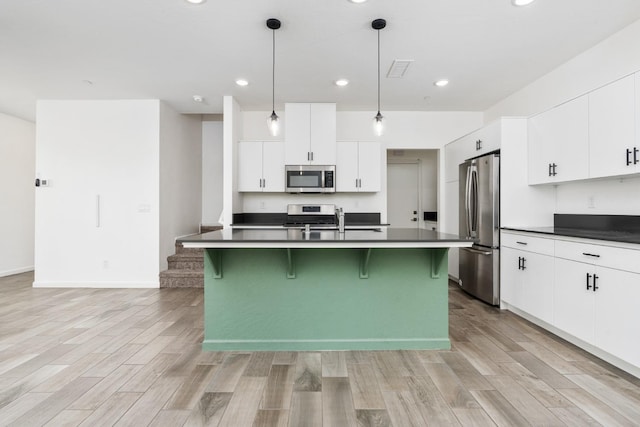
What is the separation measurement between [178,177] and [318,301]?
3857 millimetres

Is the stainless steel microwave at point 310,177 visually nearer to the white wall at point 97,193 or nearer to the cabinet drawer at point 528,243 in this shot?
the white wall at point 97,193

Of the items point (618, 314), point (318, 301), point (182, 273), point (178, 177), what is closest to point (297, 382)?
point (318, 301)

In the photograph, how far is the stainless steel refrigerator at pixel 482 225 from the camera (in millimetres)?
A: 3797

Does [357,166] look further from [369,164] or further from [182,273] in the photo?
[182,273]

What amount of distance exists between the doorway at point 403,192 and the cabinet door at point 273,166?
7.80 feet

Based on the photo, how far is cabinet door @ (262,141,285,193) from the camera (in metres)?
5.03

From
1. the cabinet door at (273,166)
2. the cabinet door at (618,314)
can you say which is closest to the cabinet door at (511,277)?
the cabinet door at (618,314)

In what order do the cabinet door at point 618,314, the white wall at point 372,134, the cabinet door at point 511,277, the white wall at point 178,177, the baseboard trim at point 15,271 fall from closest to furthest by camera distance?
the cabinet door at point 618,314 < the cabinet door at point 511,277 < the white wall at point 178,177 < the white wall at point 372,134 < the baseboard trim at point 15,271

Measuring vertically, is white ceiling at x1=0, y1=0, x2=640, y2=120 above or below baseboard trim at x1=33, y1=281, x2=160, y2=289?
above

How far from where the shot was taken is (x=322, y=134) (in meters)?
4.94

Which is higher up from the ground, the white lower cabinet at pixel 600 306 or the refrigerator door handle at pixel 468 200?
the refrigerator door handle at pixel 468 200

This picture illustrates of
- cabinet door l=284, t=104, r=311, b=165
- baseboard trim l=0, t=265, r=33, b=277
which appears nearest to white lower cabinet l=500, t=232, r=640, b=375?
cabinet door l=284, t=104, r=311, b=165

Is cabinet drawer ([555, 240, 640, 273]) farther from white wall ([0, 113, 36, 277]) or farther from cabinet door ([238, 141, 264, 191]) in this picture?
white wall ([0, 113, 36, 277])

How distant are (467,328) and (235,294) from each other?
2.21 meters
